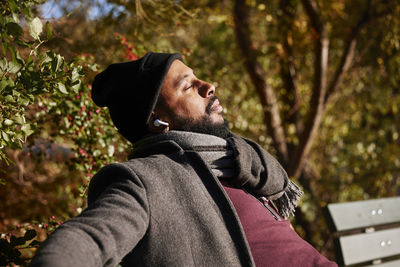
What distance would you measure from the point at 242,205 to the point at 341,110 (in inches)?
202

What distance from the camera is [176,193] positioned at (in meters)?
1.61

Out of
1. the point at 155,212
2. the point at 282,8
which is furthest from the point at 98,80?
the point at 282,8

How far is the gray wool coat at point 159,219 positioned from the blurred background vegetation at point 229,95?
1.62ft

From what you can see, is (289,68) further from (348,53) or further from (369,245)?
(369,245)

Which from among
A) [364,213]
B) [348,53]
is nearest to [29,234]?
[364,213]

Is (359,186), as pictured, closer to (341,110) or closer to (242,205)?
(341,110)

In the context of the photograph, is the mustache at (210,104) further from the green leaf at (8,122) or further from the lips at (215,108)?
the green leaf at (8,122)

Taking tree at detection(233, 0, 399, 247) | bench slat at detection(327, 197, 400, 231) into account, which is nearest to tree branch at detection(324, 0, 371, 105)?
tree at detection(233, 0, 399, 247)

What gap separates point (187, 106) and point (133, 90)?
26cm

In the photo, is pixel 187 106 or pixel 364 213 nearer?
pixel 187 106

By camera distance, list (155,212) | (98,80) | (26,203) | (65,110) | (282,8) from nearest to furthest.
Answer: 1. (155,212)
2. (98,80)
3. (65,110)
4. (26,203)
5. (282,8)

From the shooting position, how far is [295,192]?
2.22m

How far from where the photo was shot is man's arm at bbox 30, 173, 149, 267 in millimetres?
1126

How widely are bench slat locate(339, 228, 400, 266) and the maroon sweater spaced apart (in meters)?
1.15
